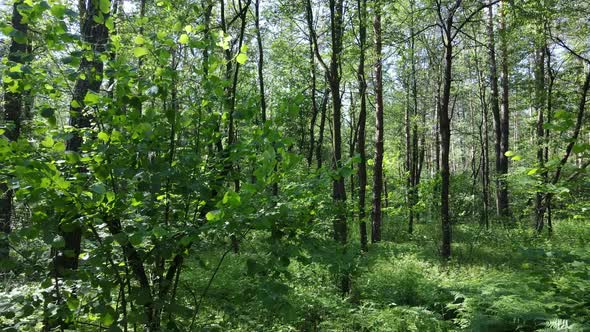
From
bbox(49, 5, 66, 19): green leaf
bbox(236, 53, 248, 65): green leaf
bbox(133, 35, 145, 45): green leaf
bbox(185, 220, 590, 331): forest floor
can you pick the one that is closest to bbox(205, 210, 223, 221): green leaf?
bbox(185, 220, 590, 331): forest floor

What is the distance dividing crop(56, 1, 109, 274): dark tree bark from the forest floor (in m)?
0.75

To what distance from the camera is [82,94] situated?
3.68 m

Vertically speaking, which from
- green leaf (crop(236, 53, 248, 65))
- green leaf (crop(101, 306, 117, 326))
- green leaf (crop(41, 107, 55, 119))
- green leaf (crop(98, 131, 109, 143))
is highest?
green leaf (crop(236, 53, 248, 65))

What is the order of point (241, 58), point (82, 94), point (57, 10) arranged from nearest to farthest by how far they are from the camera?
1. point (57, 10)
2. point (241, 58)
3. point (82, 94)

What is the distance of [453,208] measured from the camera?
54.3ft

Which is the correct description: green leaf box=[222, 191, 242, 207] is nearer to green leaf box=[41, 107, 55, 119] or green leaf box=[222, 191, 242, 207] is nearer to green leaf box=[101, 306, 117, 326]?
green leaf box=[101, 306, 117, 326]

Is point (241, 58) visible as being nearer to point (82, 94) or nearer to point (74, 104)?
point (74, 104)

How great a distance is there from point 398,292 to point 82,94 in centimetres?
641

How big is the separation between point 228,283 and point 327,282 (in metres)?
2.15

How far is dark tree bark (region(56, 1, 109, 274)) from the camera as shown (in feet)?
6.79

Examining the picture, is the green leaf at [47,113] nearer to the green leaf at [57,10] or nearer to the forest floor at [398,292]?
the green leaf at [57,10]

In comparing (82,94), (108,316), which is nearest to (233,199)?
(108,316)

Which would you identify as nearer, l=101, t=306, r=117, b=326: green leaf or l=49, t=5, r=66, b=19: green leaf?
l=49, t=5, r=66, b=19: green leaf

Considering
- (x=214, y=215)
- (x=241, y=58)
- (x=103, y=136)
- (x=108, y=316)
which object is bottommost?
(x=108, y=316)
